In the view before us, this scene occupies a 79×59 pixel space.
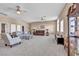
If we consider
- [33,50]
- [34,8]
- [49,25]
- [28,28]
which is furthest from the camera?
[49,25]

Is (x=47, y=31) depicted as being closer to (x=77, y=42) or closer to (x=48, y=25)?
(x=48, y=25)

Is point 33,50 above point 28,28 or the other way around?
the other way around

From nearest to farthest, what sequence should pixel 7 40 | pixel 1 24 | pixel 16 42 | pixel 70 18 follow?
pixel 70 18, pixel 7 40, pixel 16 42, pixel 1 24

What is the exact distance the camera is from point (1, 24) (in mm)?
9859

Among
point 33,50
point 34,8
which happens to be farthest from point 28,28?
point 33,50

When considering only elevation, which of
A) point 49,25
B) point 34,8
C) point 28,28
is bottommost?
point 28,28

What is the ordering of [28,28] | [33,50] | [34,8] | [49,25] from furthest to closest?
[49,25], [28,28], [34,8], [33,50]

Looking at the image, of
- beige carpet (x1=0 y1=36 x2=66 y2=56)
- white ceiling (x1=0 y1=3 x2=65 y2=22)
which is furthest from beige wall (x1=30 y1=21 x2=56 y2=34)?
beige carpet (x1=0 y1=36 x2=66 y2=56)

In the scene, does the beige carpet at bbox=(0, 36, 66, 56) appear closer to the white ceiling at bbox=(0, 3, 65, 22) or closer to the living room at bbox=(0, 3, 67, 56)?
the living room at bbox=(0, 3, 67, 56)

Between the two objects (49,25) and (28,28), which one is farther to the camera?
(49,25)

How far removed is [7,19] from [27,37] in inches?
97.9

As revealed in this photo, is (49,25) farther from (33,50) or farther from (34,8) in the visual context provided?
(33,50)

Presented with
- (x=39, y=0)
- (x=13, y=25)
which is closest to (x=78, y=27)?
Result: (x=39, y=0)

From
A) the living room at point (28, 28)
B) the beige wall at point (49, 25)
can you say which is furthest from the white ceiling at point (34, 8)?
the beige wall at point (49, 25)
